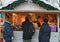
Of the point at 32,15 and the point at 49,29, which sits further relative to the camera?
the point at 32,15

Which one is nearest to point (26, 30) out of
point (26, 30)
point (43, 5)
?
point (26, 30)

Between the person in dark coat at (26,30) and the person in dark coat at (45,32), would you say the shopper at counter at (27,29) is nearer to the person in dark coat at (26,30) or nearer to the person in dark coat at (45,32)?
the person in dark coat at (26,30)

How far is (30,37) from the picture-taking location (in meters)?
14.5

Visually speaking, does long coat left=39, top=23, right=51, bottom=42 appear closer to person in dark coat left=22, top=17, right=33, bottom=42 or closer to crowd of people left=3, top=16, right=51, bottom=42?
crowd of people left=3, top=16, right=51, bottom=42

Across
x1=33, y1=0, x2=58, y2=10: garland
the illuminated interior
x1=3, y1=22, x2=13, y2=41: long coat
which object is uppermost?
A: x1=33, y1=0, x2=58, y2=10: garland

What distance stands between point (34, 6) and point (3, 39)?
2235mm

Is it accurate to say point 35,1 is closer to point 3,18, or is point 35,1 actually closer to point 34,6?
point 34,6

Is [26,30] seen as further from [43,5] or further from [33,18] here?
[43,5]

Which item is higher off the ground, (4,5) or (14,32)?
(4,5)

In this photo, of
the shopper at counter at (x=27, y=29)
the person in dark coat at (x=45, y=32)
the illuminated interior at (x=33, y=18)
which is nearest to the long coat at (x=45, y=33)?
the person in dark coat at (x=45, y=32)

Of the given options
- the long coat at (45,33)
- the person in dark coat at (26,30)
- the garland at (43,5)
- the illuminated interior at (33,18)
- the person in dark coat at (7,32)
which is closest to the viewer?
the long coat at (45,33)

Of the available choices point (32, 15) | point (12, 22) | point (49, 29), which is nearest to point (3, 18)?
point (12, 22)

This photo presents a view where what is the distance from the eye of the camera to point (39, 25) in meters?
15.1

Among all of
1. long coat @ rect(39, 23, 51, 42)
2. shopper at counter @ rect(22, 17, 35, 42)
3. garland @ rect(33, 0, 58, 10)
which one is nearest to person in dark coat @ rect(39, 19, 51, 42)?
long coat @ rect(39, 23, 51, 42)
